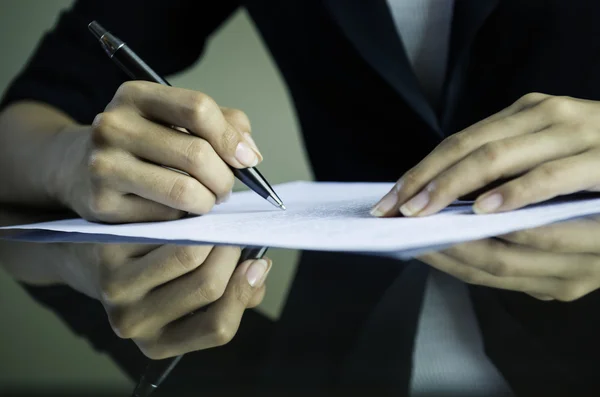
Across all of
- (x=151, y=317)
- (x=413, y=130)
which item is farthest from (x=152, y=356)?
(x=413, y=130)

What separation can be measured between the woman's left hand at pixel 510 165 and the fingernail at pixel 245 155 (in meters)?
0.10

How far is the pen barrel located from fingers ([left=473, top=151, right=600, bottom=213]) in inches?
10.8

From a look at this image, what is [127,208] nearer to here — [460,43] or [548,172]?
[548,172]

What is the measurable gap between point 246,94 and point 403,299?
5.71ft

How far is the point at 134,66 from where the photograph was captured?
19.8 inches

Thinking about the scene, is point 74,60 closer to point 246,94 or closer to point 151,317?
point 151,317

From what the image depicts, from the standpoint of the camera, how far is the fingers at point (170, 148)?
1.45ft

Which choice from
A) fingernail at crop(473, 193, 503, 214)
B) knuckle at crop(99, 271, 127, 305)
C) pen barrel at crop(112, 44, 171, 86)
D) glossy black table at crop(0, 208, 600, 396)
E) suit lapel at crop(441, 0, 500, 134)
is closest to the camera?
glossy black table at crop(0, 208, 600, 396)

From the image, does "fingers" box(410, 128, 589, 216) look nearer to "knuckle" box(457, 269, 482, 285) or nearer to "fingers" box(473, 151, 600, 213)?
"fingers" box(473, 151, 600, 213)

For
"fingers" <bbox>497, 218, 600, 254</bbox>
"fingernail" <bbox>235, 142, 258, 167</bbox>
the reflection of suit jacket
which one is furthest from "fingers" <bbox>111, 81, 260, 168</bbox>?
the reflection of suit jacket

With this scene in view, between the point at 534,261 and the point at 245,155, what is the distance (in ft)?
0.74

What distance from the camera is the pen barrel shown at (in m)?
0.50

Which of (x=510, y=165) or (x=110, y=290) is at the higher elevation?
(x=110, y=290)

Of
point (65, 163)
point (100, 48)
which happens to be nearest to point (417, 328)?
point (65, 163)
